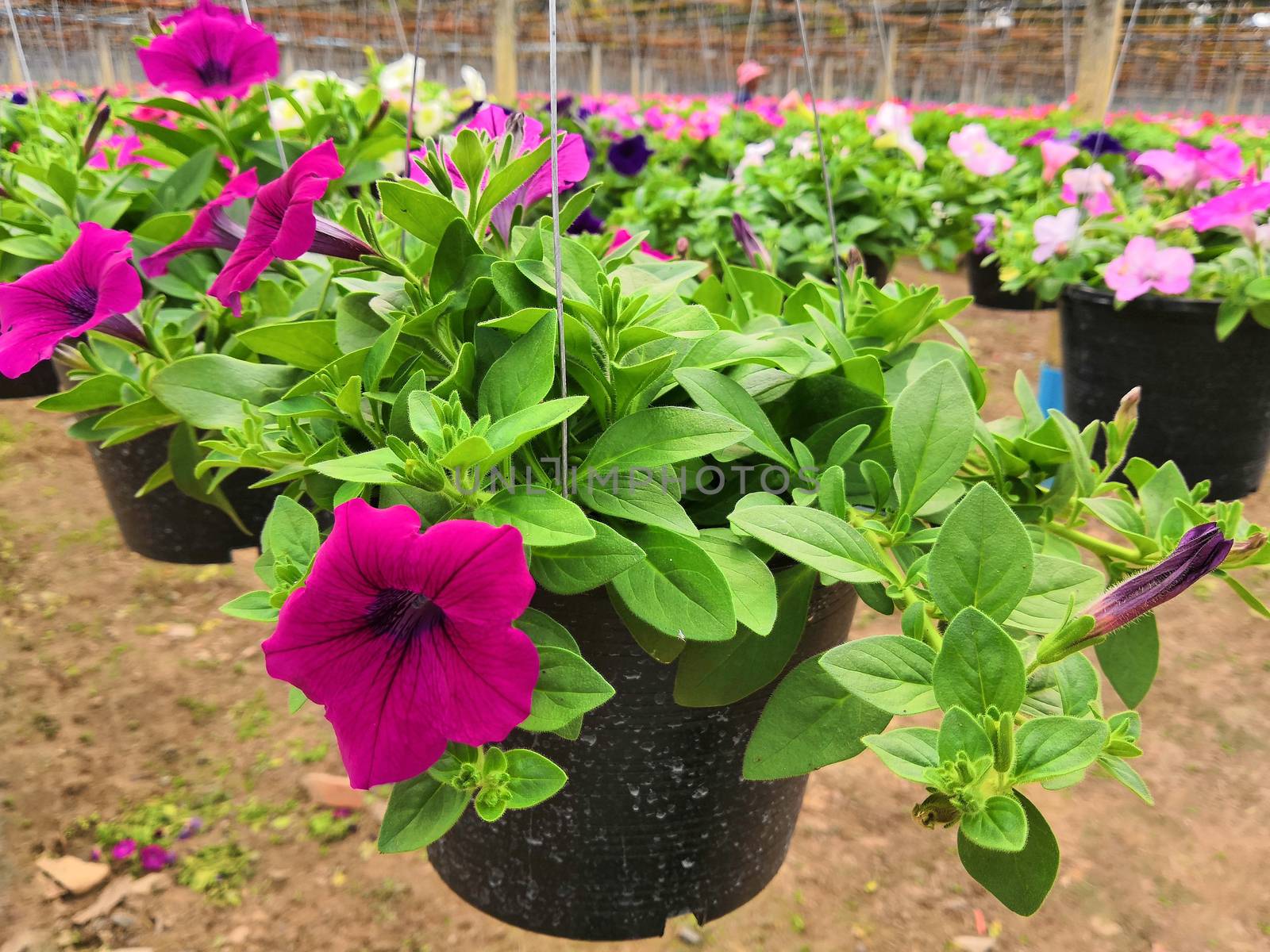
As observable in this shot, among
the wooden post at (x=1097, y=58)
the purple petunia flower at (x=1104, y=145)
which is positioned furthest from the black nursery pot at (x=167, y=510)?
the wooden post at (x=1097, y=58)

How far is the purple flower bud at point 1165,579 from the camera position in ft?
1.66

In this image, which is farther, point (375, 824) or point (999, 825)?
point (375, 824)

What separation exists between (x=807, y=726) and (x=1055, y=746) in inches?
6.2

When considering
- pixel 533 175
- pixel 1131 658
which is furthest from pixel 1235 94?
pixel 533 175

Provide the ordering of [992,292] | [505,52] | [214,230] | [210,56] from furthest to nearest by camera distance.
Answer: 1. [505,52]
2. [992,292]
3. [210,56]
4. [214,230]

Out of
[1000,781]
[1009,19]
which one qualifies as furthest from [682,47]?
[1000,781]

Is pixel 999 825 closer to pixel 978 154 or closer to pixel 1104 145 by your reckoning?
pixel 978 154

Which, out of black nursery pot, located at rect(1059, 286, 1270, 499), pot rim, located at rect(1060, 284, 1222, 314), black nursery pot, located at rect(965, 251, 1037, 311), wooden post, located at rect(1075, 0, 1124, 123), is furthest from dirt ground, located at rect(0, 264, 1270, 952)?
wooden post, located at rect(1075, 0, 1124, 123)

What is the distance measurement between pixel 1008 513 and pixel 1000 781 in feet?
0.54

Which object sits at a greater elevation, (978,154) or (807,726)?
(978,154)

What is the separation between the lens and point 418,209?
660mm

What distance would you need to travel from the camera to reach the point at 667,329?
693 mm

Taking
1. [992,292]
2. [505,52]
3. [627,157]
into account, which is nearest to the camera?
[627,157]

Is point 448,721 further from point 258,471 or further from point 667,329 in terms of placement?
point 258,471
